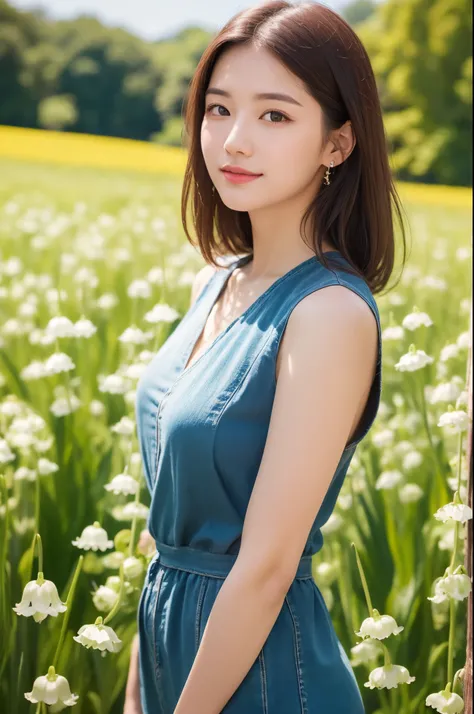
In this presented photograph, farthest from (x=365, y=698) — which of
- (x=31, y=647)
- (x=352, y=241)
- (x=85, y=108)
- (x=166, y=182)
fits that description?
(x=166, y=182)

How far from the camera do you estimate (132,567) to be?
5.34 ft

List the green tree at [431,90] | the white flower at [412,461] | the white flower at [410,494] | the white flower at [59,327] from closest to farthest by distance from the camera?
the white flower at [59,327] < the white flower at [410,494] < the white flower at [412,461] < the green tree at [431,90]

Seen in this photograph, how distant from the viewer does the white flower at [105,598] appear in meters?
1.68

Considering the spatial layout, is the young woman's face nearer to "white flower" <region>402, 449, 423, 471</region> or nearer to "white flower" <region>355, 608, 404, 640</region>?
"white flower" <region>355, 608, 404, 640</region>

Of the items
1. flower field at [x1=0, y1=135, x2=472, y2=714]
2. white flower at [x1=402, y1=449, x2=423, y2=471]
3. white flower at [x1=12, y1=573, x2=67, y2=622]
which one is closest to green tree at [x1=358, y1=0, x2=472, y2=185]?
flower field at [x1=0, y1=135, x2=472, y2=714]

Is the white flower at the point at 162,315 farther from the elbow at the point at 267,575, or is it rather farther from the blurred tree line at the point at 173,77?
the blurred tree line at the point at 173,77

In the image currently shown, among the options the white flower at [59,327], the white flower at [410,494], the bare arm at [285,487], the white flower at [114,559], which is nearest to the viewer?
the bare arm at [285,487]

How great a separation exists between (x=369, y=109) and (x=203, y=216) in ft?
1.34

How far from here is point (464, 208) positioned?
364 centimetres

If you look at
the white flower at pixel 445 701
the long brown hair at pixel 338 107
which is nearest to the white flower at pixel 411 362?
the long brown hair at pixel 338 107

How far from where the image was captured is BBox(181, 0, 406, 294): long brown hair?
125cm

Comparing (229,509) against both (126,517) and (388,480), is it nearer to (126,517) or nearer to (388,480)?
(126,517)

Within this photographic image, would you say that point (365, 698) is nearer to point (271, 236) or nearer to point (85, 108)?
point (271, 236)

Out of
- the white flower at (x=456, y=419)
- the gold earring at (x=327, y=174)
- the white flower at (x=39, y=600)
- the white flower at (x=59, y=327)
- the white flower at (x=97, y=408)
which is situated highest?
the gold earring at (x=327, y=174)
